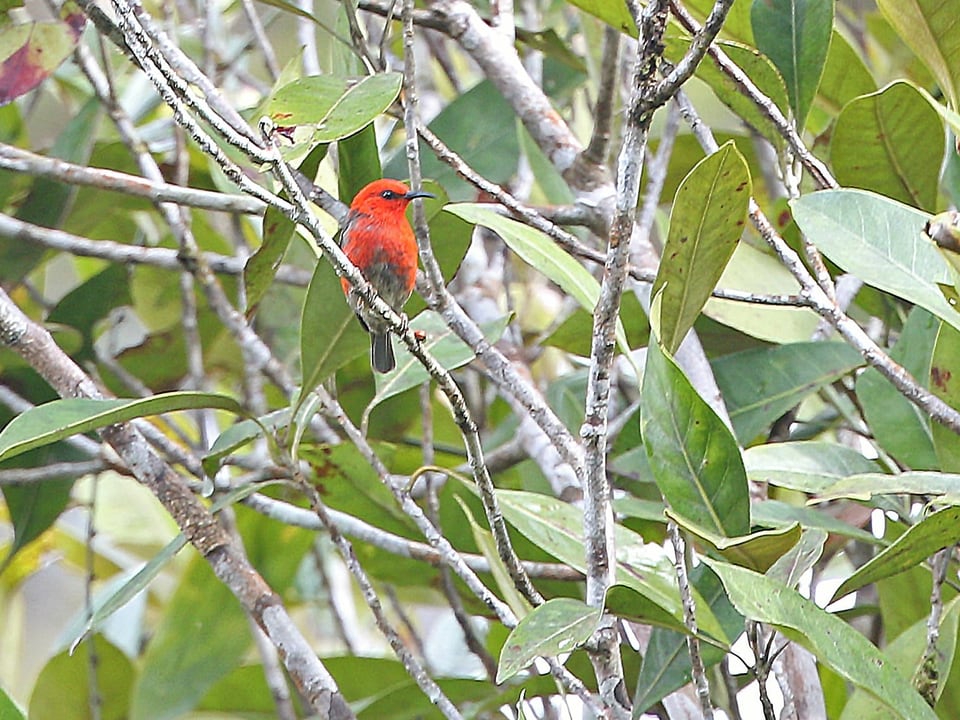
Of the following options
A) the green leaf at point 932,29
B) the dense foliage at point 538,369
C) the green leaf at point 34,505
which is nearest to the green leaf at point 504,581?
the dense foliage at point 538,369

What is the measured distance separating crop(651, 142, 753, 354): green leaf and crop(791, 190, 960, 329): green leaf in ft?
0.23

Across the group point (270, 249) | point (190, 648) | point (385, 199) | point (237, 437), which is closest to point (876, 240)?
point (270, 249)

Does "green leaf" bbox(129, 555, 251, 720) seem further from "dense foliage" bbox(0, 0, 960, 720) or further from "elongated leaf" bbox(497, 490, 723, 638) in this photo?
"elongated leaf" bbox(497, 490, 723, 638)

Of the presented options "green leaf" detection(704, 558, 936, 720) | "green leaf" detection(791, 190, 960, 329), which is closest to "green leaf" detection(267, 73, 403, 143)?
"green leaf" detection(791, 190, 960, 329)

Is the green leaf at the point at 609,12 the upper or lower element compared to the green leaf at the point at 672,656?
upper

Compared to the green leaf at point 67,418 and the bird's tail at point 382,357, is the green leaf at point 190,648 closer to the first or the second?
the bird's tail at point 382,357

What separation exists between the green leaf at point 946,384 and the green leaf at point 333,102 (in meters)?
0.57

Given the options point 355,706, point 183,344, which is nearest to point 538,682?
point 355,706

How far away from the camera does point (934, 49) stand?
1.11 meters

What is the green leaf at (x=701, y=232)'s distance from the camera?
3.25 ft

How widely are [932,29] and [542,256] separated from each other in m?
0.42

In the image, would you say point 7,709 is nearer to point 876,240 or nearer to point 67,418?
point 67,418

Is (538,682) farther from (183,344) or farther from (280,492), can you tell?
(183,344)

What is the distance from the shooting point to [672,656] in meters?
1.09
